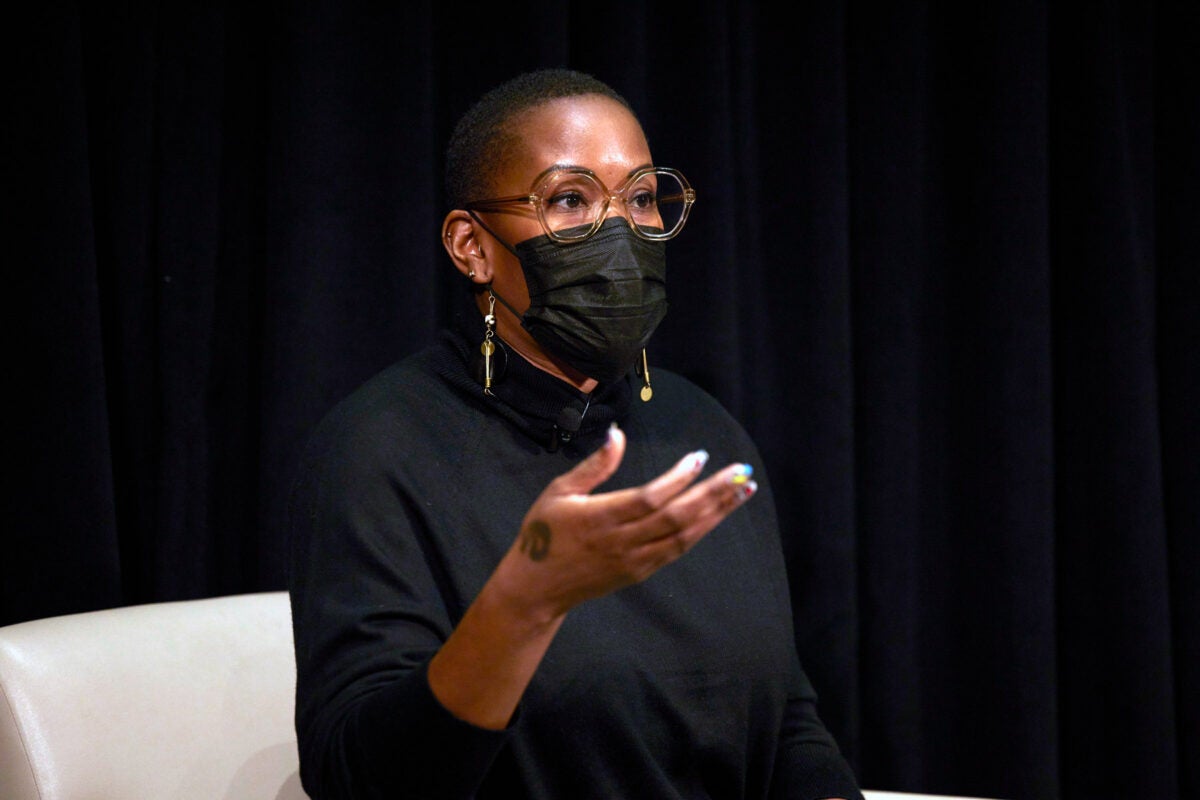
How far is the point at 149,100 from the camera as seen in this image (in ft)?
5.65

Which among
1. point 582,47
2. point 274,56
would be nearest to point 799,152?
point 582,47


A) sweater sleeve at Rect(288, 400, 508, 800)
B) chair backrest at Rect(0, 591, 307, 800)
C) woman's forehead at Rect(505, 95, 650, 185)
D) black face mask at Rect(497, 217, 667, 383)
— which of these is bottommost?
chair backrest at Rect(0, 591, 307, 800)

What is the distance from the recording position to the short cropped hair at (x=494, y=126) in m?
1.36

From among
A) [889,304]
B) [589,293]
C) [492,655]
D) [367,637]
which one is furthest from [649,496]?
[889,304]

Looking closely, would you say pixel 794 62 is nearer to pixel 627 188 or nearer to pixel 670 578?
pixel 627 188

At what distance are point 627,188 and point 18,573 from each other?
1.06 metres

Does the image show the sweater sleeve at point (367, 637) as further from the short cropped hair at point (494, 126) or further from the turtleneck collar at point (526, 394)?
the short cropped hair at point (494, 126)

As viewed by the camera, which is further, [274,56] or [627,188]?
[274,56]

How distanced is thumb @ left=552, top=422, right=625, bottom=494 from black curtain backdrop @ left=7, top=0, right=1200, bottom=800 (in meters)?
1.03

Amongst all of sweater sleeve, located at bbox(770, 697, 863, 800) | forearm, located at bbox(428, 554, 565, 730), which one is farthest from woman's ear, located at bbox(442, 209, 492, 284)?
sweater sleeve, located at bbox(770, 697, 863, 800)

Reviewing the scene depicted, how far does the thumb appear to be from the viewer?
2.67ft

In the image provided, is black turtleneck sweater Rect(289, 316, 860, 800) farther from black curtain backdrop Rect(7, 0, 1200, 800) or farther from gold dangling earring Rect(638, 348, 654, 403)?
black curtain backdrop Rect(7, 0, 1200, 800)

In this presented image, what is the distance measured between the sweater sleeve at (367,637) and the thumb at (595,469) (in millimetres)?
241

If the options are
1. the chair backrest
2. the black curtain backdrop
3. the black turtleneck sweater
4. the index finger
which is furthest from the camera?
the black curtain backdrop
